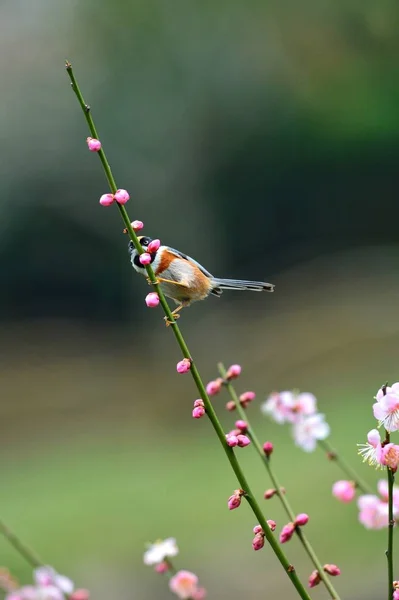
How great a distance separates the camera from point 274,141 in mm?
4645

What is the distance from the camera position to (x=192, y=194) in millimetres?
4574

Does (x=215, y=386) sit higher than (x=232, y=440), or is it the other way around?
(x=215, y=386)

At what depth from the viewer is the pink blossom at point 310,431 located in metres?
0.92

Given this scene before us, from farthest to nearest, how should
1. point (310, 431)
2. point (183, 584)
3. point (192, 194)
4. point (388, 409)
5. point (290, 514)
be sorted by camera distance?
point (192, 194)
point (310, 431)
point (183, 584)
point (290, 514)
point (388, 409)

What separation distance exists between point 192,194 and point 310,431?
3738 mm

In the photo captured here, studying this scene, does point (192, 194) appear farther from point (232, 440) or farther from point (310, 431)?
point (232, 440)

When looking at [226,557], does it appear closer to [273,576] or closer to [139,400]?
[273,576]

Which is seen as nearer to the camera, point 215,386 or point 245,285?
point 215,386

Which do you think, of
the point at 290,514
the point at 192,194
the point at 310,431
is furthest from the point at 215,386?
the point at 192,194

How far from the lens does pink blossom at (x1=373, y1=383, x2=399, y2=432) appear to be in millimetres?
518

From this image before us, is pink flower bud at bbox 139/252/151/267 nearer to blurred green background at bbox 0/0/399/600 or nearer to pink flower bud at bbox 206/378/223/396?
pink flower bud at bbox 206/378/223/396

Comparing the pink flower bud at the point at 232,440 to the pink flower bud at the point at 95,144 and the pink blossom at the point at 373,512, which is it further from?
the pink blossom at the point at 373,512

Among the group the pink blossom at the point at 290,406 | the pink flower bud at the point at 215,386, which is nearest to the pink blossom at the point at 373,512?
the pink blossom at the point at 290,406

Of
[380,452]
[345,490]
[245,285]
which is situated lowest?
[380,452]
